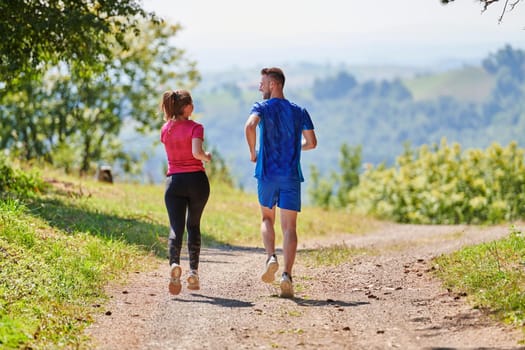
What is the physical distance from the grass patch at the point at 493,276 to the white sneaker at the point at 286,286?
1.83 m

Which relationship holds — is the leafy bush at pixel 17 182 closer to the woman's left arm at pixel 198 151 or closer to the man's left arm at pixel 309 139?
the woman's left arm at pixel 198 151

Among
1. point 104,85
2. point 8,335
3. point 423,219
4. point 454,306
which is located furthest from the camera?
point 104,85

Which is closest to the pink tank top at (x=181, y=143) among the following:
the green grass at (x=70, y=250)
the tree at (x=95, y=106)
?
the green grass at (x=70, y=250)

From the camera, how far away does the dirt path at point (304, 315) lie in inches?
293

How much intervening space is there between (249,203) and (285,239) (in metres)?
18.6

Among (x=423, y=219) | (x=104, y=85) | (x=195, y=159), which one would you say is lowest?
(x=423, y=219)

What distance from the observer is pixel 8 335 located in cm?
708

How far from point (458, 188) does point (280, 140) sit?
2753cm

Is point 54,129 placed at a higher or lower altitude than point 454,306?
higher

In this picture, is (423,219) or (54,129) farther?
(54,129)

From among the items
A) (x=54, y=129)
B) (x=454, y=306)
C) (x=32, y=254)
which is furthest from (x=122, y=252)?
(x=54, y=129)

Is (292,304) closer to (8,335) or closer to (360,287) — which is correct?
(360,287)

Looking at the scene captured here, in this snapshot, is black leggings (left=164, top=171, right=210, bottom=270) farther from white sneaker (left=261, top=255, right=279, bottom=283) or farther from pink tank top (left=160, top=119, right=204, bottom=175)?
white sneaker (left=261, top=255, right=279, bottom=283)

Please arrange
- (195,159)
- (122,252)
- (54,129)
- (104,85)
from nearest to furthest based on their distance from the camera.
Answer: (195,159) < (122,252) < (104,85) < (54,129)
